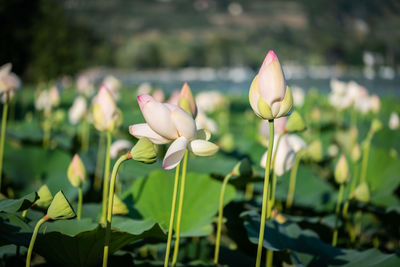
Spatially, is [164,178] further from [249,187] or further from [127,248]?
[249,187]

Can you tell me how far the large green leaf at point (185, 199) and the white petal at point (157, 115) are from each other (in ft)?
1.24

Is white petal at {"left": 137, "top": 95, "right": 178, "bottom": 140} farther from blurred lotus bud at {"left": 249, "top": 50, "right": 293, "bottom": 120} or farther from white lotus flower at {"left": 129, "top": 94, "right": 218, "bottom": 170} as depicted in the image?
blurred lotus bud at {"left": 249, "top": 50, "right": 293, "bottom": 120}

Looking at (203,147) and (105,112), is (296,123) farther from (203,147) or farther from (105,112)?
(105,112)

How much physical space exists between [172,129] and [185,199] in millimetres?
457

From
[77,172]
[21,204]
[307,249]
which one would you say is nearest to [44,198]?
[21,204]

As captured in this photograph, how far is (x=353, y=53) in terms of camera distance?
34.4 meters

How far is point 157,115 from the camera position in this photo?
63 cm

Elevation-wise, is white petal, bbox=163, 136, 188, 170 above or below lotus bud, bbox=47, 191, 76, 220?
above

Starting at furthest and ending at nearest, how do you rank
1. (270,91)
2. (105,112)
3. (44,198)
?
(105,112) < (44,198) < (270,91)

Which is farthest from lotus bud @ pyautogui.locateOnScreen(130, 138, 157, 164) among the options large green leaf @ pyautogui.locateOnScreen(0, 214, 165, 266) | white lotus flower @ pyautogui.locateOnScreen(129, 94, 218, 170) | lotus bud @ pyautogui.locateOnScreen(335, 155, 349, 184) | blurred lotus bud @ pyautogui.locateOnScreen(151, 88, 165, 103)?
blurred lotus bud @ pyautogui.locateOnScreen(151, 88, 165, 103)

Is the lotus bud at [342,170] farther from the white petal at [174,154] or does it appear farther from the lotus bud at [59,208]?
the lotus bud at [59,208]

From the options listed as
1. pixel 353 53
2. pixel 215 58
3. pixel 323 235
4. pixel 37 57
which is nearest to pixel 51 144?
pixel 323 235

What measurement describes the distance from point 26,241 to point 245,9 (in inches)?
3930

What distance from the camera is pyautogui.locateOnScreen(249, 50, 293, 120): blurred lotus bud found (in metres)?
0.62
